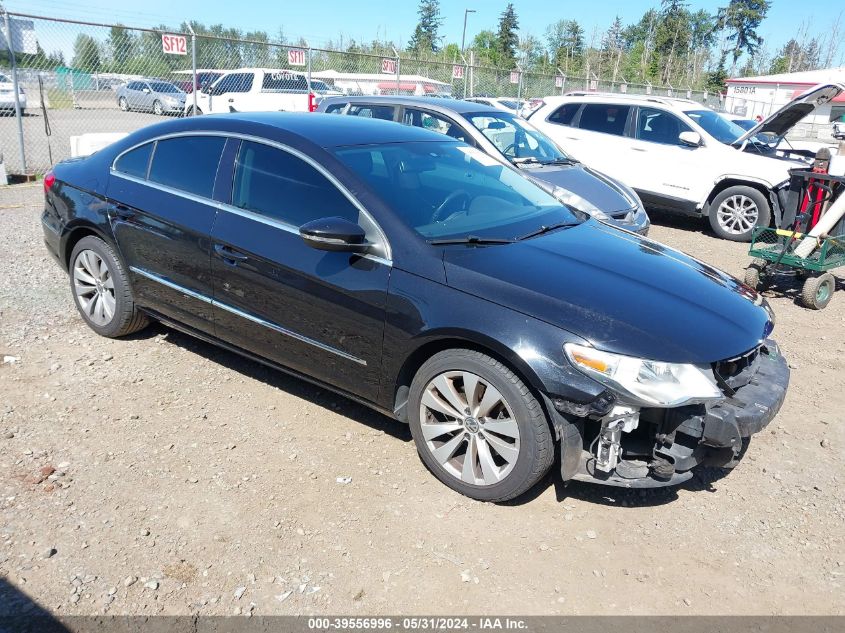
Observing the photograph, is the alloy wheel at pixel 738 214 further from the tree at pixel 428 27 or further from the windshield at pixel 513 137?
the tree at pixel 428 27

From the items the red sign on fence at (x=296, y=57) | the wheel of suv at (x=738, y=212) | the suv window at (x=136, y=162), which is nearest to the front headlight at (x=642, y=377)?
the suv window at (x=136, y=162)

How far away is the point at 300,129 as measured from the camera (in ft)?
13.4

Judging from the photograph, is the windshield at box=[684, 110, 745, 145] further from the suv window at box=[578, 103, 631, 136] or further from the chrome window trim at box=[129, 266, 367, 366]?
the chrome window trim at box=[129, 266, 367, 366]

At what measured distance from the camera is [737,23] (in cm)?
7912

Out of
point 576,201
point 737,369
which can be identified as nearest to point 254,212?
point 737,369

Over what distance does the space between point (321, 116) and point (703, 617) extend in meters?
3.58

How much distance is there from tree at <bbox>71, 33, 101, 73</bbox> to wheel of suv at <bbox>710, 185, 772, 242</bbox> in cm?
1181

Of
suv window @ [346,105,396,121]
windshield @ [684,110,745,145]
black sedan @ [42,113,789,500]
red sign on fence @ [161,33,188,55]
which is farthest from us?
red sign on fence @ [161,33,188,55]

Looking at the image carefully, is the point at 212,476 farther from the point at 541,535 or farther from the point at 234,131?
the point at 234,131

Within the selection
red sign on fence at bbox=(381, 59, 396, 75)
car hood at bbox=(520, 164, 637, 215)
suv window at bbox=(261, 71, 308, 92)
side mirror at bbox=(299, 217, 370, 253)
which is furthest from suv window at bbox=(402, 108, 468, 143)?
suv window at bbox=(261, 71, 308, 92)

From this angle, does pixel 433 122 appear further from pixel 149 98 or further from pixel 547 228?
pixel 149 98

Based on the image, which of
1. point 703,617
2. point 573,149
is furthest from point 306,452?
point 573,149

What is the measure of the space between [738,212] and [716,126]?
162 centimetres

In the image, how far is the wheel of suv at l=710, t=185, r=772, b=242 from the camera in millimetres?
9250
